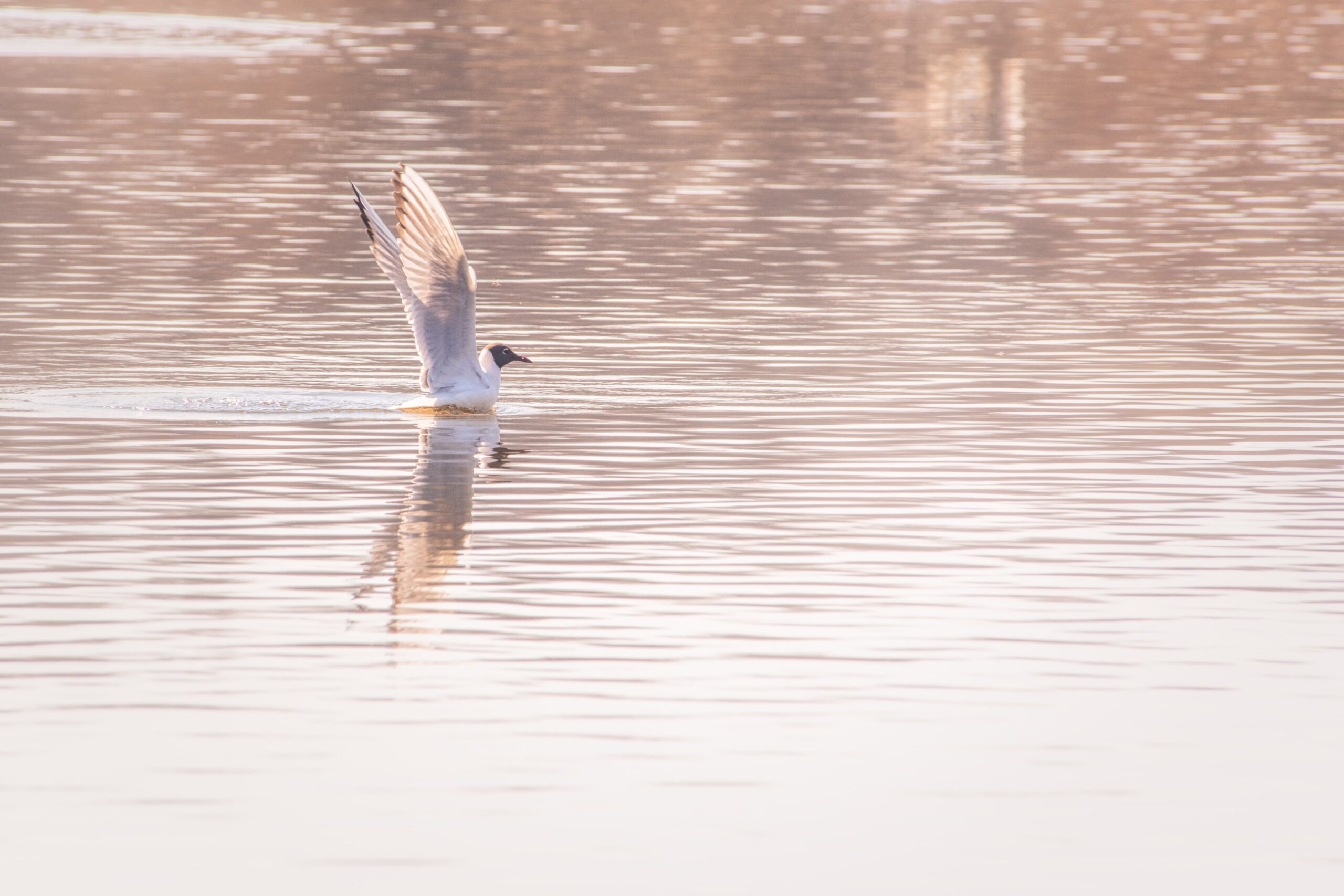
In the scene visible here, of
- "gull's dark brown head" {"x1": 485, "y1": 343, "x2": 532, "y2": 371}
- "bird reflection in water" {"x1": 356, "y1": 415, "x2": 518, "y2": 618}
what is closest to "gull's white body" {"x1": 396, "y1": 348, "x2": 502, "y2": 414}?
"bird reflection in water" {"x1": 356, "y1": 415, "x2": 518, "y2": 618}

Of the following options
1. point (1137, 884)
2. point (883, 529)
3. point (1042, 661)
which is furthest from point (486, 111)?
point (1137, 884)

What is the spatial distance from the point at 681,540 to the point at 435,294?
545cm

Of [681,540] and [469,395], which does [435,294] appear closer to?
[469,395]

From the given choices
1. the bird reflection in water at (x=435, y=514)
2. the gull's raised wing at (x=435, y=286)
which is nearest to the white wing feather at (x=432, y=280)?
the gull's raised wing at (x=435, y=286)

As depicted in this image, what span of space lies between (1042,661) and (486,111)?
130ft

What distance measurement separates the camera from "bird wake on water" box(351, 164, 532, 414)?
2002 centimetres

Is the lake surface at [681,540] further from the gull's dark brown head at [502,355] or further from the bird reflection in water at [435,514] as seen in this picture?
the gull's dark brown head at [502,355]

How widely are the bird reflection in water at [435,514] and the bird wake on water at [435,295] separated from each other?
0.91ft

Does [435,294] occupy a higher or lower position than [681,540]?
higher

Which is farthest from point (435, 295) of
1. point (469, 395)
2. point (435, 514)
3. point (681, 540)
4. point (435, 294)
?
point (681, 540)

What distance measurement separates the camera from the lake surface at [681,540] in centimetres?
1030

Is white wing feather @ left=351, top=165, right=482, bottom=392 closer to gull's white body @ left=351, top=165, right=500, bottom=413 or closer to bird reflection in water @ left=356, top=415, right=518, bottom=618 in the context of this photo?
gull's white body @ left=351, top=165, right=500, bottom=413

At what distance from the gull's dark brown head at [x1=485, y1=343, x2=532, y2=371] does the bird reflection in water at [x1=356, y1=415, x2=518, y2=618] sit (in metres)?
0.60

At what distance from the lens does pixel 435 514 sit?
16.5 m
